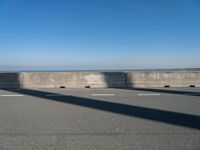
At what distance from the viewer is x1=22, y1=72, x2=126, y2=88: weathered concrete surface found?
542 inches

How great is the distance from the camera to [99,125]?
5.70m

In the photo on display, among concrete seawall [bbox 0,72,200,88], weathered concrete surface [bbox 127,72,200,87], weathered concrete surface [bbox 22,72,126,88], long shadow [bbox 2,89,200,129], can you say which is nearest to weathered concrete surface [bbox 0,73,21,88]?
concrete seawall [bbox 0,72,200,88]

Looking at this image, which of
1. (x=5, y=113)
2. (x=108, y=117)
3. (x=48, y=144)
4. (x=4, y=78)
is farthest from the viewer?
(x=4, y=78)

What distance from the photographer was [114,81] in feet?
45.8

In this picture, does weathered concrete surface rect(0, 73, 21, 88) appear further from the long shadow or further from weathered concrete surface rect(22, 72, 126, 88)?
the long shadow

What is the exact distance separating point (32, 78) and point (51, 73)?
100 cm

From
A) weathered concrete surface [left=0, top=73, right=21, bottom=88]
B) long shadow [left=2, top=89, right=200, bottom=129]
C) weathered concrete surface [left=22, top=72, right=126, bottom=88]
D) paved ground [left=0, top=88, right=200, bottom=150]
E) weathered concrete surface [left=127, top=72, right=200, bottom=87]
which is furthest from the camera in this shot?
weathered concrete surface [left=127, top=72, right=200, bottom=87]

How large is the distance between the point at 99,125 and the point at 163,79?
921 cm

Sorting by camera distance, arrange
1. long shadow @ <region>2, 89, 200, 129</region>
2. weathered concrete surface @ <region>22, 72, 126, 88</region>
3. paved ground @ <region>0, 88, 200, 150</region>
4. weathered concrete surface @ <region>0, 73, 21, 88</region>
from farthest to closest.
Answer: weathered concrete surface @ <region>22, 72, 126, 88</region> → weathered concrete surface @ <region>0, 73, 21, 88</region> → long shadow @ <region>2, 89, 200, 129</region> → paved ground @ <region>0, 88, 200, 150</region>

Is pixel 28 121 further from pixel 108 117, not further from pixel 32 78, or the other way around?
pixel 32 78

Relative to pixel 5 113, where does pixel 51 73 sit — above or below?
above

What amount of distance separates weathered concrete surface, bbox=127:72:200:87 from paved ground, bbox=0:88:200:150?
5303mm

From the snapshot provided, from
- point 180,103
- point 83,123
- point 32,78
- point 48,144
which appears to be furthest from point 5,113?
point 32,78

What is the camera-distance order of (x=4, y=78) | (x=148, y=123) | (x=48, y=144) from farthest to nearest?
(x=4, y=78)
(x=148, y=123)
(x=48, y=144)
